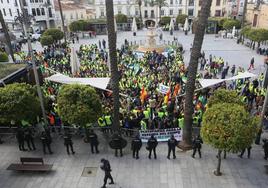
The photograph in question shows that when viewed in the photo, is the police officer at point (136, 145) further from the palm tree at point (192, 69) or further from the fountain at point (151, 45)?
the fountain at point (151, 45)

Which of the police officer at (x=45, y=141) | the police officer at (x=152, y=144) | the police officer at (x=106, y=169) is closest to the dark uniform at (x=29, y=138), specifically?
the police officer at (x=45, y=141)

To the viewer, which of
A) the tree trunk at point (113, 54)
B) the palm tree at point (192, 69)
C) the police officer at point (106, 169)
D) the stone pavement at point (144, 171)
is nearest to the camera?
the police officer at point (106, 169)

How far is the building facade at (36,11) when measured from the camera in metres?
58.8

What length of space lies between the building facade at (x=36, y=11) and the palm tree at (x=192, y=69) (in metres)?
52.3

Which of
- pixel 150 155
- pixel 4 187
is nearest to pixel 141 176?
pixel 150 155

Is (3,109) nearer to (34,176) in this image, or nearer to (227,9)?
(34,176)

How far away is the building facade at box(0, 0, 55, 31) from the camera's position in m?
58.8

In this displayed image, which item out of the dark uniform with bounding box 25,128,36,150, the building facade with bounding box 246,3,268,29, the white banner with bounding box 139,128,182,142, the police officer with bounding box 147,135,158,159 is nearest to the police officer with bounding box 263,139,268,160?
the white banner with bounding box 139,128,182,142

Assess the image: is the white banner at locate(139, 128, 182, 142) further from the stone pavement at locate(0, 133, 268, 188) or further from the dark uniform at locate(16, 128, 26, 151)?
the dark uniform at locate(16, 128, 26, 151)

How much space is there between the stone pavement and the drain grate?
142 millimetres

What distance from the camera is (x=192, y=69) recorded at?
42.1 ft

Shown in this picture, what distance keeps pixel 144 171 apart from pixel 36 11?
57.7 m

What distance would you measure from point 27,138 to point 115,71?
573cm

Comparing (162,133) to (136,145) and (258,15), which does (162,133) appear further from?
(258,15)
